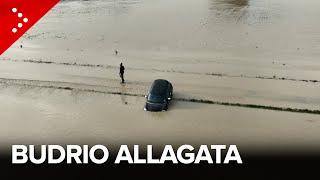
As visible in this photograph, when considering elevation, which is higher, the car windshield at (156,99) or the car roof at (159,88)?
the car roof at (159,88)

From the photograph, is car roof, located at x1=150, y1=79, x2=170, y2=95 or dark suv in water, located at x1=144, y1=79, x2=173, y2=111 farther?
car roof, located at x1=150, y1=79, x2=170, y2=95

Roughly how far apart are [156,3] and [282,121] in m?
53.8

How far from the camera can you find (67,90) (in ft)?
85.4

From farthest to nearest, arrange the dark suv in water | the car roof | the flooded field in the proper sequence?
the car roof, the dark suv in water, the flooded field

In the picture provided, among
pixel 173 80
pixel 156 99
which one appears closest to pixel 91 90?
pixel 173 80

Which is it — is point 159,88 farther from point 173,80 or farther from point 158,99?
point 173,80

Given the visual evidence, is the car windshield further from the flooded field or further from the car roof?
the flooded field

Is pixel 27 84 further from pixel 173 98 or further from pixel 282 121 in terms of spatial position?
pixel 282 121

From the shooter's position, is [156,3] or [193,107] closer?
[193,107]

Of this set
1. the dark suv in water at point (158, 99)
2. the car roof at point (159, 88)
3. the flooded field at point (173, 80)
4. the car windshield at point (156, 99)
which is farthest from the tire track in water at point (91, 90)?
the car windshield at point (156, 99)

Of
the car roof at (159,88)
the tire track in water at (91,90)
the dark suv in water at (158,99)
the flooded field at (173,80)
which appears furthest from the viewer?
the tire track in water at (91,90)

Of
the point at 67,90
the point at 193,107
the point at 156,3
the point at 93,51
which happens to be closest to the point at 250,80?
the point at 193,107

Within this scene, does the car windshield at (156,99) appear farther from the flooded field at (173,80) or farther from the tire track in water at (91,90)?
the tire track in water at (91,90)

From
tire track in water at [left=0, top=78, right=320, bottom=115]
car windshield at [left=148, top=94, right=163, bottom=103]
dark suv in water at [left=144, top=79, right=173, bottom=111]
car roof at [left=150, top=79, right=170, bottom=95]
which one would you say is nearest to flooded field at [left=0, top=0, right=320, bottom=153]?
tire track in water at [left=0, top=78, right=320, bottom=115]
